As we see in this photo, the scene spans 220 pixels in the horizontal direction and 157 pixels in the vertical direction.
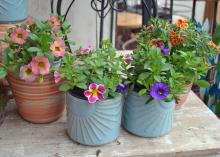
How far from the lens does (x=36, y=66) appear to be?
903 millimetres

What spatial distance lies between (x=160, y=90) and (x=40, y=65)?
34 centimetres

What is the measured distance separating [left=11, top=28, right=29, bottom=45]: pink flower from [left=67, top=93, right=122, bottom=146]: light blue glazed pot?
0.21 meters

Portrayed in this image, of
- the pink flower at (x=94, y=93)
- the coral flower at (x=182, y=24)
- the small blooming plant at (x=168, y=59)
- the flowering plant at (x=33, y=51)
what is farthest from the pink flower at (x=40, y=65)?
the coral flower at (x=182, y=24)

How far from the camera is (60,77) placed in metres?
0.92

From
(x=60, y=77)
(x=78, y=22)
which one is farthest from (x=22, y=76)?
(x=78, y=22)

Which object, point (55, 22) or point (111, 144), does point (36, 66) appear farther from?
point (111, 144)

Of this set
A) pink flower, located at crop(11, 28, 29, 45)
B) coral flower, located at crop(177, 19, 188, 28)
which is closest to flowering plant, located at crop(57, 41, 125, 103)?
pink flower, located at crop(11, 28, 29, 45)

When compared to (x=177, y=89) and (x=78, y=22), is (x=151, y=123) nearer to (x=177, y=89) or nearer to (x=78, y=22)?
(x=177, y=89)

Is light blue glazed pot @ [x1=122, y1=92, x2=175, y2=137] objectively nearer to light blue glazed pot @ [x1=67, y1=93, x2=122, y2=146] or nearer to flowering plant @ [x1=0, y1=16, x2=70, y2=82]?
light blue glazed pot @ [x1=67, y1=93, x2=122, y2=146]

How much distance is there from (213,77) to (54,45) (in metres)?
1.11

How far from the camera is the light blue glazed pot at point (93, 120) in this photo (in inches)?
35.1

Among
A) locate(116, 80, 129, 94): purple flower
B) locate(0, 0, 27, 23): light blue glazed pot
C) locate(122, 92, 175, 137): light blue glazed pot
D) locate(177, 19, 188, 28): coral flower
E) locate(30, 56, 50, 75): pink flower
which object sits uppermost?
locate(0, 0, 27, 23): light blue glazed pot

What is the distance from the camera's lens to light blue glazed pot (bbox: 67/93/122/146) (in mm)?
892

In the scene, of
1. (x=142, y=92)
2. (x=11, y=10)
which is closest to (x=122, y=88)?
(x=142, y=92)
